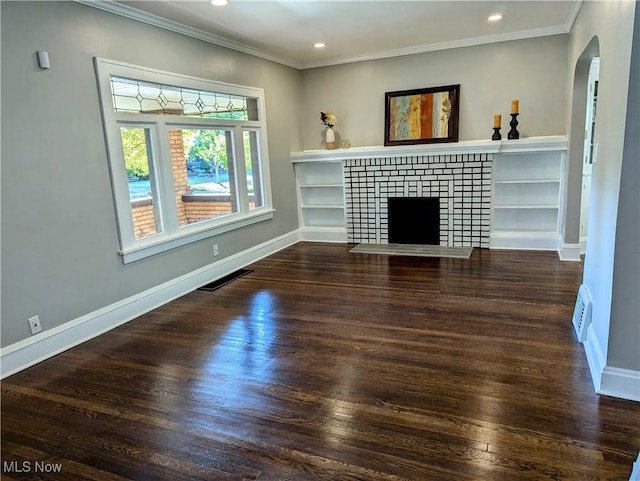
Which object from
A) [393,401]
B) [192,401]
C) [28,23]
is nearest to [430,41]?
[28,23]

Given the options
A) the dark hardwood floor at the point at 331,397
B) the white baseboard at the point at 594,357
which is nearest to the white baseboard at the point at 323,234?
the dark hardwood floor at the point at 331,397

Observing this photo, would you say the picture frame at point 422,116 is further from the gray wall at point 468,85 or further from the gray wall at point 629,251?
the gray wall at point 629,251

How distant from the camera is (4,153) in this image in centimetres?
265

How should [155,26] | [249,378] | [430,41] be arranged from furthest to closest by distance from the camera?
[430,41]
[155,26]
[249,378]

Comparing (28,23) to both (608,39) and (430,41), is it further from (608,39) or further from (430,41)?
(430,41)

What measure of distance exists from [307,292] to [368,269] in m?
0.96

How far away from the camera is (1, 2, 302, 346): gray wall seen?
107 inches

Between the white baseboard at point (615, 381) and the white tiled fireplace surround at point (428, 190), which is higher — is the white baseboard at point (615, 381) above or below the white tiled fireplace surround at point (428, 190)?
below

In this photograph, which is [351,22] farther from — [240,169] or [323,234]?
[323,234]

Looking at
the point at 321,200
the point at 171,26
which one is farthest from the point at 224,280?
the point at 171,26

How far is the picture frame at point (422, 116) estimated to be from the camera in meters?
5.41

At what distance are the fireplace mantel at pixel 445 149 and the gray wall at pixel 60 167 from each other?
244 cm

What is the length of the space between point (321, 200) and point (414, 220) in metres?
1.47

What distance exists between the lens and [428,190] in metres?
5.55
